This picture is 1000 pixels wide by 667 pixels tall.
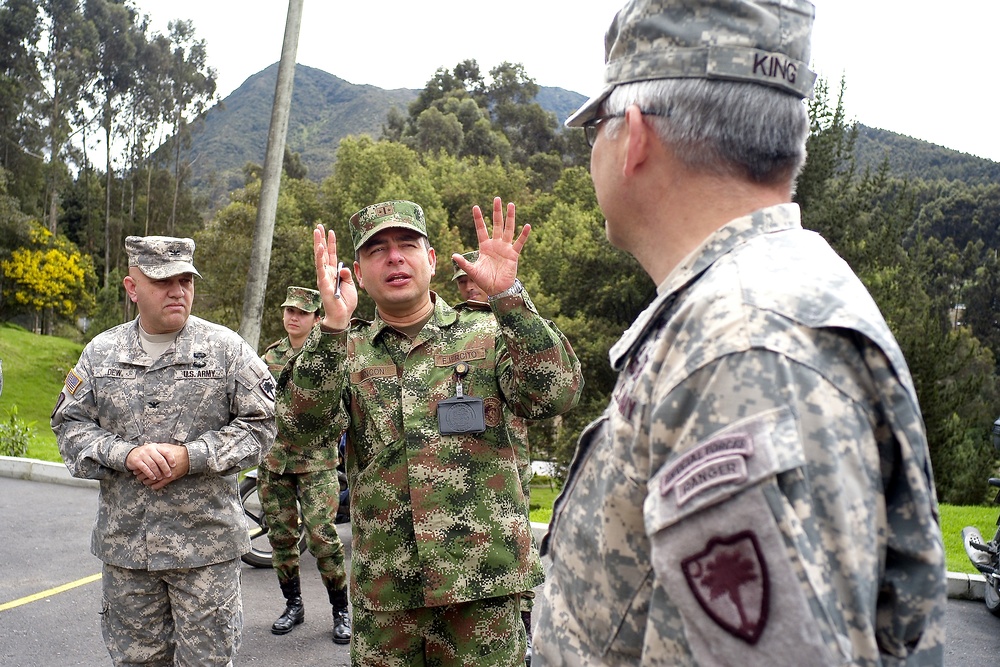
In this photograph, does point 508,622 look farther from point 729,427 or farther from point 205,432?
point 729,427

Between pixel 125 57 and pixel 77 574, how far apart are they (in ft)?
170

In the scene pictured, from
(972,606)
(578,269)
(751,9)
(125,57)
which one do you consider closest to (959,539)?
(972,606)

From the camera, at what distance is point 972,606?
5805 millimetres

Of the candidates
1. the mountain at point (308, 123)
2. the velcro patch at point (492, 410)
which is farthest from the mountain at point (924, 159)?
the mountain at point (308, 123)

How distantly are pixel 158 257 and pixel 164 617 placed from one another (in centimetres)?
152

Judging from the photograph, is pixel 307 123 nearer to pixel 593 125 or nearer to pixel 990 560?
pixel 990 560

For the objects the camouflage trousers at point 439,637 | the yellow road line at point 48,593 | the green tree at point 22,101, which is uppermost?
the green tree at point 22,101

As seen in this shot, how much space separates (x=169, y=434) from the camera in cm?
359

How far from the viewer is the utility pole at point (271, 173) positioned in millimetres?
10172

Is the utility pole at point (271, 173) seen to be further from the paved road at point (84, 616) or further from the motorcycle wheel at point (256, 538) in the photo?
the motorcycle wheel at point (256, 538)

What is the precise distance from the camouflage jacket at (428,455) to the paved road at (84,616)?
2.07 m

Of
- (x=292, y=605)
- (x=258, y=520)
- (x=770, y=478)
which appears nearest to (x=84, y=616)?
(x=292, y=605)

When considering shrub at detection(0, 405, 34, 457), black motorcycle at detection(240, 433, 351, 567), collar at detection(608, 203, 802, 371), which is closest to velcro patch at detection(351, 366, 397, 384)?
collar at detection(608, 203, 802, 371)

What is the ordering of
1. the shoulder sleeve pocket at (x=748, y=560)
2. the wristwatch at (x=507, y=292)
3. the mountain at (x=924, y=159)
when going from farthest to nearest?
the mountain at (x=924, y=159) → the wristwatch at (x=507, y=292) → the shoulder sleeve pocket at (x=748, y=560)
